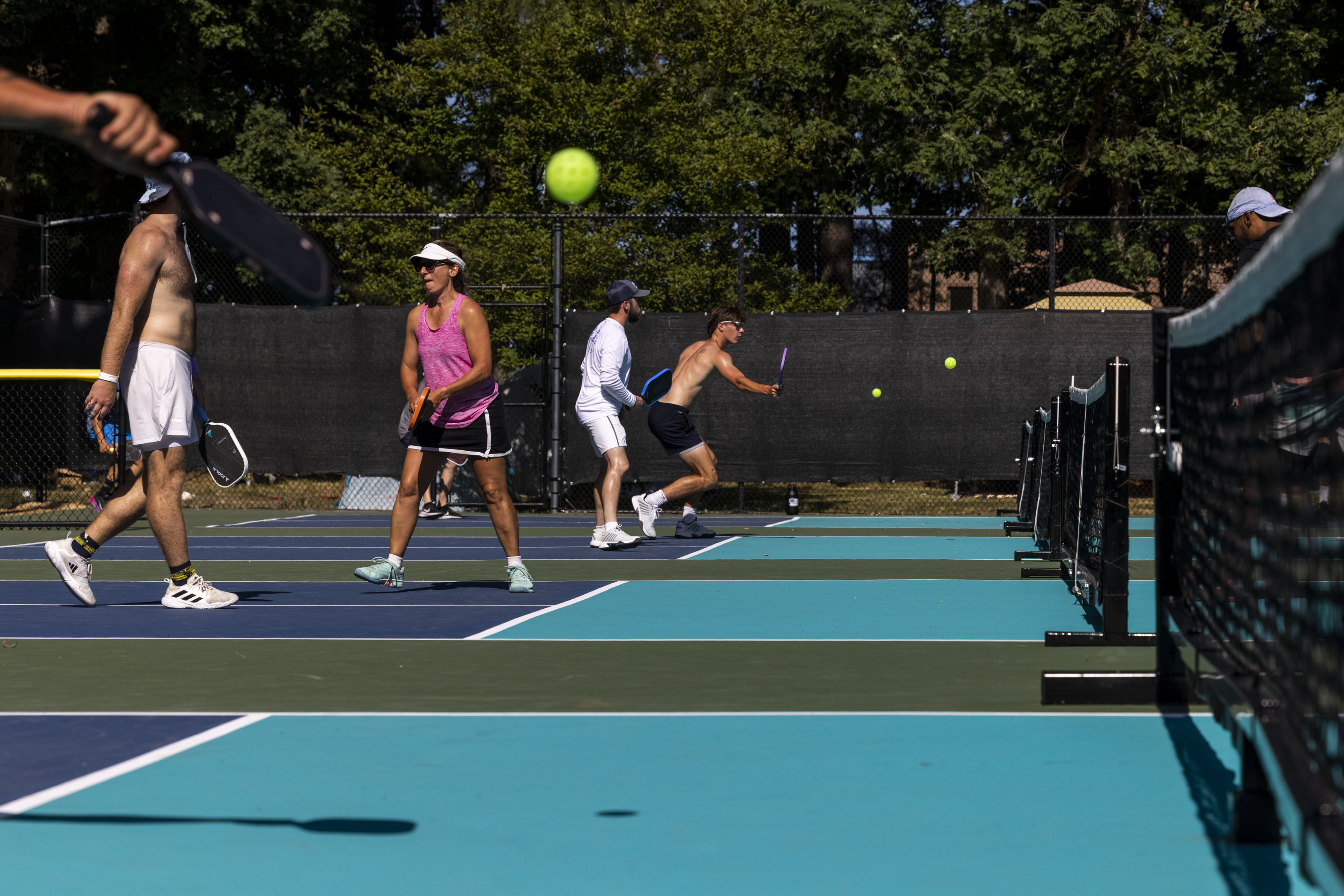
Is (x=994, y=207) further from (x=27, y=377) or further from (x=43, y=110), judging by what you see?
(x=43, y=110)

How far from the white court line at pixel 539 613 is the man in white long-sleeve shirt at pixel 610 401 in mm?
2320

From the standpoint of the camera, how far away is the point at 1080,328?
16.1 m

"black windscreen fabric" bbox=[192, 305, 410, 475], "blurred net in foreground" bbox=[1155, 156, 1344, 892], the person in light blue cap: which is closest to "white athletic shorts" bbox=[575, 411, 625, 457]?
"black windscreen fabric" bbox=[192, 305, 410, 475]

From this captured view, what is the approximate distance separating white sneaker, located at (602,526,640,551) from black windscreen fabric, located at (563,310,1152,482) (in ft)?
13.5

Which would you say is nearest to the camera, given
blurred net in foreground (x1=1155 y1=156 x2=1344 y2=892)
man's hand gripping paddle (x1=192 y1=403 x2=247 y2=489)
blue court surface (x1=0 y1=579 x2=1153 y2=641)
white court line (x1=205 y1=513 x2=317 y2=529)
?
blurred net in foreground (x1=1155 y1=156 x2=1344 y2=892)

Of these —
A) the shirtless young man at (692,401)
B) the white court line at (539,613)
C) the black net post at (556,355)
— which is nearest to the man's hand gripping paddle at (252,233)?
the white court line at (539,613)

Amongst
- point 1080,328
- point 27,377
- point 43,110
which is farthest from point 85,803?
point 1080,328

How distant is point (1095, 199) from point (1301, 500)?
80.7ft

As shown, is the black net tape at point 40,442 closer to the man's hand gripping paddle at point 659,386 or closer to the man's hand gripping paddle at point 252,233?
the man's hand gripping paddle at point 659,386

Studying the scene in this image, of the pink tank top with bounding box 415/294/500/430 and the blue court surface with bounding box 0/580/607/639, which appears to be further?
the pink tank top with bounding box 415/294/500/430

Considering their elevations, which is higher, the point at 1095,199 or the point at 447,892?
the point at 1095,199

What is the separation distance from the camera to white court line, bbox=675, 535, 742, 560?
11.1m

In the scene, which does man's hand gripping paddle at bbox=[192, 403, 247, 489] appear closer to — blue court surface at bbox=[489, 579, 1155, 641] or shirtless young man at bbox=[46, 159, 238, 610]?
shirtless young man at bbox=[46, 159, 238, 610]

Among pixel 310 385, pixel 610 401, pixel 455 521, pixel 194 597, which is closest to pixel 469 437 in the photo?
pixel 194 597
